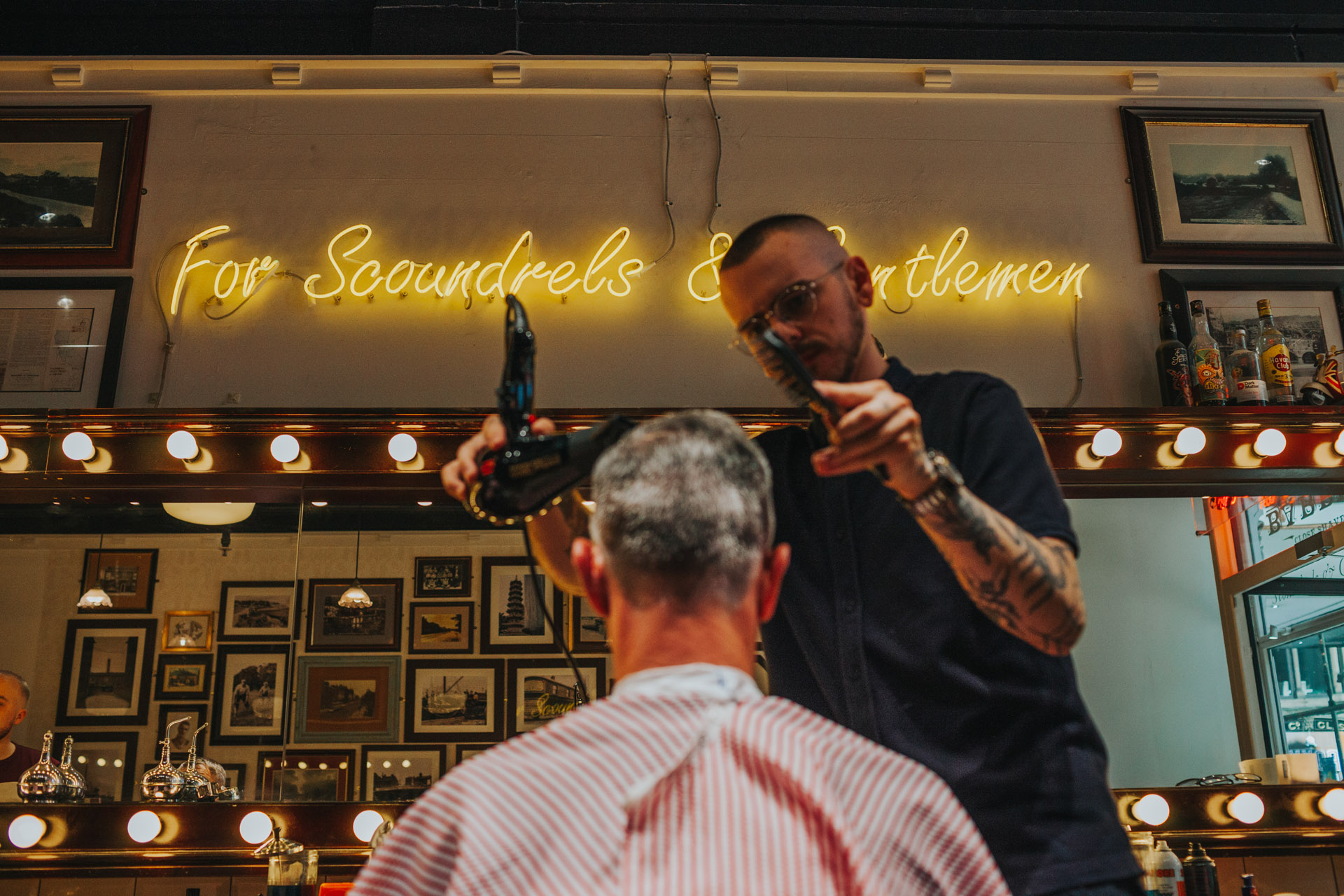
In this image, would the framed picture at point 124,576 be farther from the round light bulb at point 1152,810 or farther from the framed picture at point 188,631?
the round light bulb at point 1152,810

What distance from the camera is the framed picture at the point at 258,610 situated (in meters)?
2.88

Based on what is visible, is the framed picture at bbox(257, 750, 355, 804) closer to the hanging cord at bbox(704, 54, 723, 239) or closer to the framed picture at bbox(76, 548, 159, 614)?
the framed picture at bbox(76, 548, 159, 614)

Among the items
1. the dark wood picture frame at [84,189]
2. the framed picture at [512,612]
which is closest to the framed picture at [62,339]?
the dark wood picture frame at [84,189]

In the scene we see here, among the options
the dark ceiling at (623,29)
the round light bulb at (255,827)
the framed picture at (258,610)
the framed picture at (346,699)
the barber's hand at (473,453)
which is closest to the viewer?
the barber's hand at (473,453)

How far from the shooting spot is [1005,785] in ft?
3.94

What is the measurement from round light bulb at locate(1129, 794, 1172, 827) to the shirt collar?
88.7 inches

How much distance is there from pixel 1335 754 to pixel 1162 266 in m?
1.49

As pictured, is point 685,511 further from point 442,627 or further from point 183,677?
point 183,677

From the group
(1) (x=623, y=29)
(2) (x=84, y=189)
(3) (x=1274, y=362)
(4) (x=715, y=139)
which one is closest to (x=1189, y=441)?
(3) (x=1274, y=362)

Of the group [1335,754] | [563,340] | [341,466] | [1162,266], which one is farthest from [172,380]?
[1335,754]

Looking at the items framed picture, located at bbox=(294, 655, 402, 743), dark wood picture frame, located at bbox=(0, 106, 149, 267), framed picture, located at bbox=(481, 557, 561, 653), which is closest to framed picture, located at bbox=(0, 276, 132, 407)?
dark wood picture frame, located at bbox=(0, 106, 149, 267)

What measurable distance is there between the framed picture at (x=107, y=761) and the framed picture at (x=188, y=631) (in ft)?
0.79

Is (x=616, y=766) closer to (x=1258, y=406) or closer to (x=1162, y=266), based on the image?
(x=1258, y=406)

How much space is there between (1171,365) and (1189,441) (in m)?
0.24
